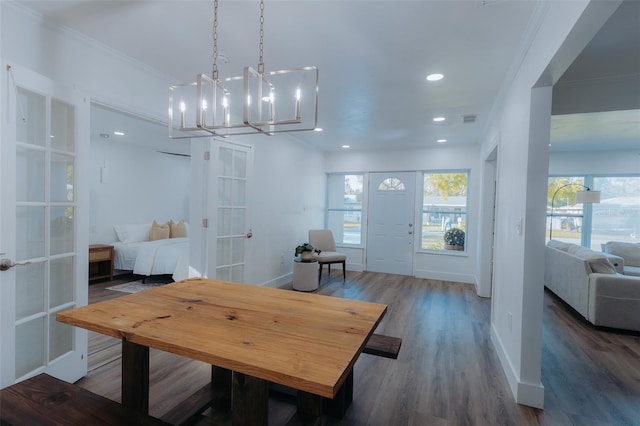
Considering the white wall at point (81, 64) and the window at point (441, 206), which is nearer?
the white wall at point (81, 64)

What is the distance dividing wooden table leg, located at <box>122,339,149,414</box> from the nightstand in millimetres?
3956

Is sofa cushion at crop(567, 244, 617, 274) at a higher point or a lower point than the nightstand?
higher

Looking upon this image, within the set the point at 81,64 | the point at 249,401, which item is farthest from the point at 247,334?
the point at 81,64

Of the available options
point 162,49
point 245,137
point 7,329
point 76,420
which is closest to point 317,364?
point 76,420

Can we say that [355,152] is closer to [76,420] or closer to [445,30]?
[445,30]

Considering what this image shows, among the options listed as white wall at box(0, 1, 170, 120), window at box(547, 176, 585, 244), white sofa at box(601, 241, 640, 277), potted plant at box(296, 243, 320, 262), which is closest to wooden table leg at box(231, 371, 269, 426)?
white wall at box(0, 1, 170, 120)

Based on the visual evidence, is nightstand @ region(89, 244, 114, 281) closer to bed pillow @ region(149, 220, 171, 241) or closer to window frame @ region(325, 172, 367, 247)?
bed pillow @ region(149, 220, 171, 241)

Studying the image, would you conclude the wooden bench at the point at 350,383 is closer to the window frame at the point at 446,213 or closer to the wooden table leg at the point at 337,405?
the wooden table leg at the point at 337,405

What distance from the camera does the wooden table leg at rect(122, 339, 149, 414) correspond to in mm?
1564

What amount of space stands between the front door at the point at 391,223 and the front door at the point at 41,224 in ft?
16.2

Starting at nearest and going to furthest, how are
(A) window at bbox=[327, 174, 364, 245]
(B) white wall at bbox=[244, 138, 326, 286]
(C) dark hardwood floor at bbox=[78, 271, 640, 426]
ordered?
(C) dark hardwood floor at bbox=[78, 271, 640, 426] → (B) white wall at bbox=[244, 138, 326, 286] → (A) window at bbox=[327, 174, 364, 245]

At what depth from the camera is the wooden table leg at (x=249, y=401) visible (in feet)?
4.00

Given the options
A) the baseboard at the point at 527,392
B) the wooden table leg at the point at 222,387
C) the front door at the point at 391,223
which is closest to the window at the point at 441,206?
the front door at the point at 391,223

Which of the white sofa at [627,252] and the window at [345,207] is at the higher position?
the window at [345,207]
